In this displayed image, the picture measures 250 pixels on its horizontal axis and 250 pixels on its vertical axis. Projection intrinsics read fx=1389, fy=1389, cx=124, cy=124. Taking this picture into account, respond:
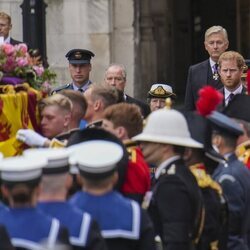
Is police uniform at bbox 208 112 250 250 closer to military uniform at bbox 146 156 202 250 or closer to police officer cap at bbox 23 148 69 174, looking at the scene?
military uniform at bbox 146 156 202 250

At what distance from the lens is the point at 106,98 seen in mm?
10430

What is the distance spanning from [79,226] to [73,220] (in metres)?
0.05

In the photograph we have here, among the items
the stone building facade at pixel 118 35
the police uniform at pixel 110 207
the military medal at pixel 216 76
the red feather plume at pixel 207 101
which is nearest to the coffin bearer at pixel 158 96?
the military medal at pixel 216 76

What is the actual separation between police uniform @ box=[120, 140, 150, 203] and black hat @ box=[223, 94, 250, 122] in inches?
59.3

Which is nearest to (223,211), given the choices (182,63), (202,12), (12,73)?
(12,73)

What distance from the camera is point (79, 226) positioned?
24.6ft

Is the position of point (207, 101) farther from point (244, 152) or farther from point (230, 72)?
point (230, 72)

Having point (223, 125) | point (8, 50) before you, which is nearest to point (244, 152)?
point (223, 125)

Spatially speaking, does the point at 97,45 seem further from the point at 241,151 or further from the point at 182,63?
the point at 241,151

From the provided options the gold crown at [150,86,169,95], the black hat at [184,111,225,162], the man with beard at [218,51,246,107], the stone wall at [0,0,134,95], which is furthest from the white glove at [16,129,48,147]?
the stone wall at [0,0,134,95]

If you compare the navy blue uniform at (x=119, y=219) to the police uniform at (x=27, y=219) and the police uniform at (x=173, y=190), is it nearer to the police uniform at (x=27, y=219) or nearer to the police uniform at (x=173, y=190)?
the police uniform at (x=173, y=190)

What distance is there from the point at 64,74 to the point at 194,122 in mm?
10673

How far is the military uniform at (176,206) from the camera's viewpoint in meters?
8.19

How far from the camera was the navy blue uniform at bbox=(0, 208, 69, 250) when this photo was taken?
285 inches
